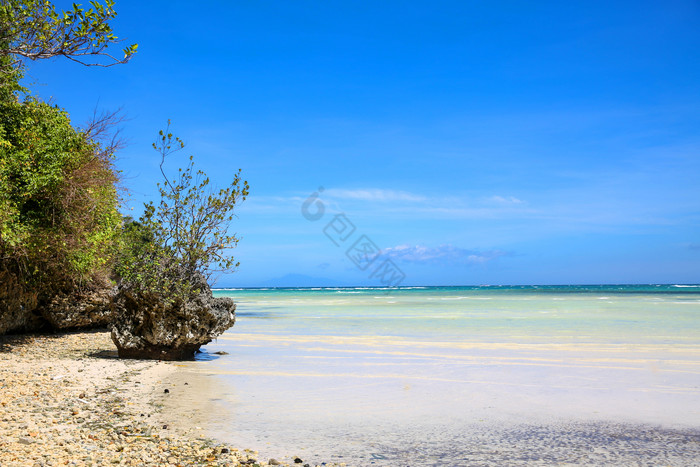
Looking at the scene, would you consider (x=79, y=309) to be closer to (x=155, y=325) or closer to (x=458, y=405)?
(x=155, y=325)

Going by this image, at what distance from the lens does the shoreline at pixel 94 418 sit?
5410 millimetres

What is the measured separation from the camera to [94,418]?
22.8 feet

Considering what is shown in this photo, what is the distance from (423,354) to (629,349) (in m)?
6.17

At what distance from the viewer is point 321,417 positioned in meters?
7.62

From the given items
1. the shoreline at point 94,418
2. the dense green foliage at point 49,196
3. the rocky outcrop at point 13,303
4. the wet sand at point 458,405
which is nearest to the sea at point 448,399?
the wet sand at point 458,405

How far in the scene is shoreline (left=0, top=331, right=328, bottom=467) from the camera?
541 centimetres

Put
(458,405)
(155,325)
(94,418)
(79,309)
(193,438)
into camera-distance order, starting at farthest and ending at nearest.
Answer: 1. (79,309)
2. (155,325)
3. (458,405)
4. (94,418)
5. (193,438)

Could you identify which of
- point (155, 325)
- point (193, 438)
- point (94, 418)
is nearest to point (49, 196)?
point (155, 325)

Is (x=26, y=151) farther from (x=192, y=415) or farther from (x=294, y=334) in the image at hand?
(x=294, y=334)

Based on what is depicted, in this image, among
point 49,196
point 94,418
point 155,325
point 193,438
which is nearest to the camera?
point 193,438

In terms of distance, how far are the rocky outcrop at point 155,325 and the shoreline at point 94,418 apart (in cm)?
52

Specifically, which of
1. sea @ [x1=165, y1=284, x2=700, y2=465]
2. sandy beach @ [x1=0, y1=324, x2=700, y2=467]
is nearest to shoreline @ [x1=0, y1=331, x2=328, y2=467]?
sandy beach @ [x1=0, y1=324, x2=700, y2=467]

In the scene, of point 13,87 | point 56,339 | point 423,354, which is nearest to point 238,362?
point 423,354

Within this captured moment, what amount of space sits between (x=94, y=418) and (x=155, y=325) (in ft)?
Result: 17.4
